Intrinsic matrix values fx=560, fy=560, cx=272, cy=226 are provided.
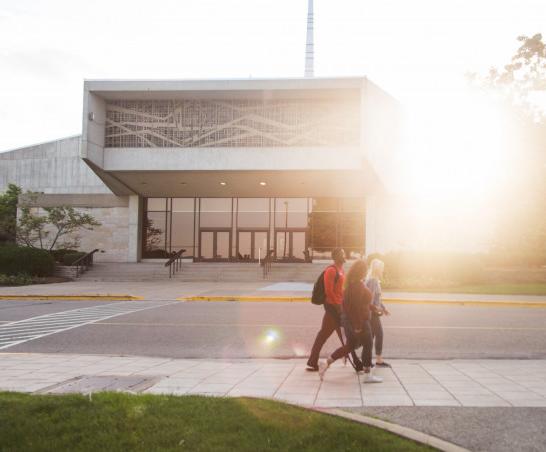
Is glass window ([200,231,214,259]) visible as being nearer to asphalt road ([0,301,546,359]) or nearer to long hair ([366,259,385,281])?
asphalt road ([0,301,546,359])

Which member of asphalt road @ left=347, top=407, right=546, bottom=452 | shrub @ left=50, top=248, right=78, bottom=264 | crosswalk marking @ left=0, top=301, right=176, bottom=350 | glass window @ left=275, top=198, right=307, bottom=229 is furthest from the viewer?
glass window @ left=275, top=198, right=307, bottom=229

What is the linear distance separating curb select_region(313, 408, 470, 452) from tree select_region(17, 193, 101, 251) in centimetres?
3096

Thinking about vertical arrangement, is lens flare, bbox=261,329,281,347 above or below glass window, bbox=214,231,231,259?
below

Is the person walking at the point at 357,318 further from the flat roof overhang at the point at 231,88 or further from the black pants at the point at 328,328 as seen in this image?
the flat roof overhang at the point at 231,88

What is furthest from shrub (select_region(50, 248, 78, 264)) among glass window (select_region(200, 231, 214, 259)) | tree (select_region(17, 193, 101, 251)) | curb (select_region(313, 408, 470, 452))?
curb (select_region(313, 408, 470, 452))

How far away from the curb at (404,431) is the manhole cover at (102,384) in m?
2.68

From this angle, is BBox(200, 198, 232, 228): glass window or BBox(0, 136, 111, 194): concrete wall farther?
BBox(0, 136, 111, 194): concrete wall

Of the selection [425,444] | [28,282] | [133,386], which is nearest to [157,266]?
[28,282]

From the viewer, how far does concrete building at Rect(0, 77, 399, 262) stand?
106ft

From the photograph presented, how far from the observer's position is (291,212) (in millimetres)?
37656

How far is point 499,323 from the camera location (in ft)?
43.5

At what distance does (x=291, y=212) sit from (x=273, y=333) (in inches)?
1021

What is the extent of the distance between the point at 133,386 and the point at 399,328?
23.5 ft

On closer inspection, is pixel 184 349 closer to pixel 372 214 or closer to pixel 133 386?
pixel 133 386
